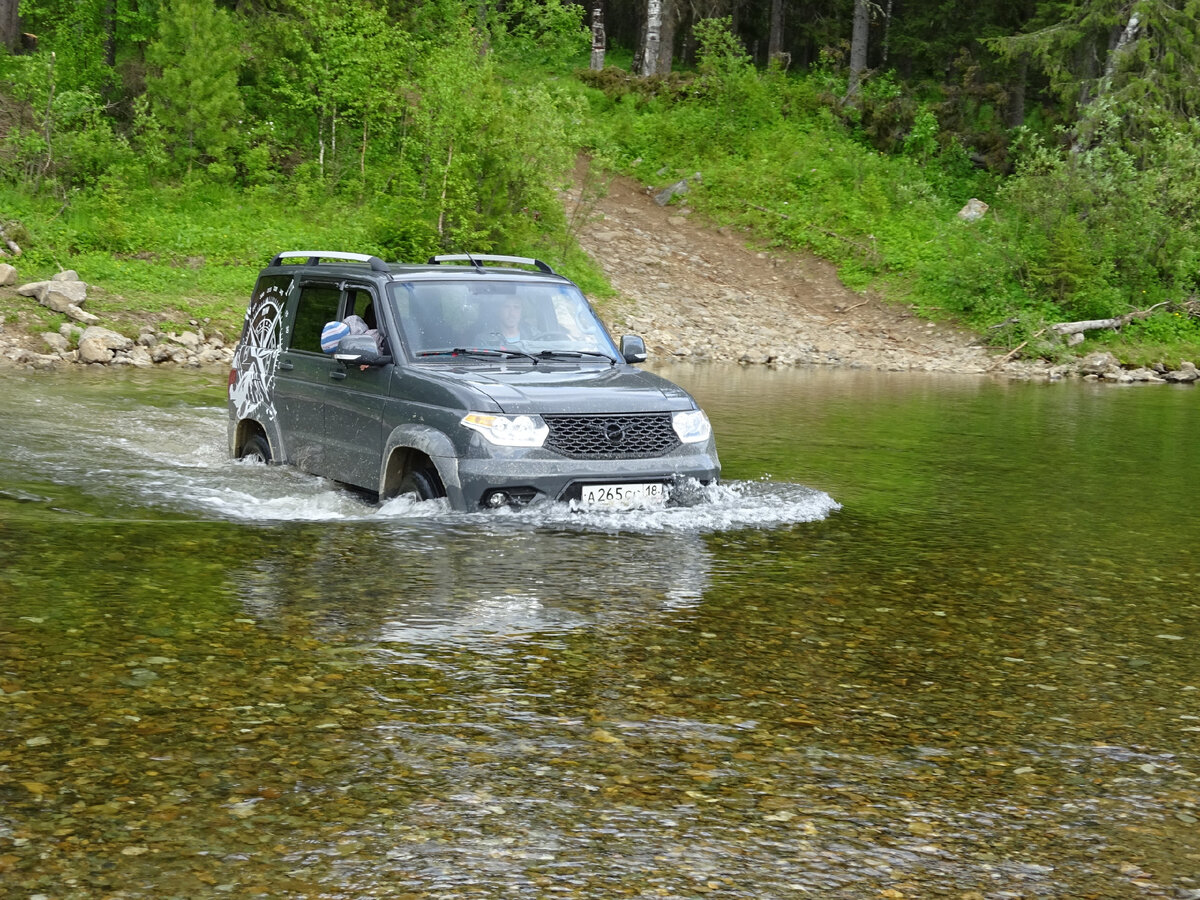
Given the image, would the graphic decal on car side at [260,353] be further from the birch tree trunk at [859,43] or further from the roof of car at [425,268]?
the birch tree trunk at [859,43]

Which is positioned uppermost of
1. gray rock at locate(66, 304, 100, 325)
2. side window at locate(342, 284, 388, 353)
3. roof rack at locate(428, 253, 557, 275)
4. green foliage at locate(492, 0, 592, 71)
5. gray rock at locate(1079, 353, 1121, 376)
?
green foliage at locate(492, 0, 592, 71)

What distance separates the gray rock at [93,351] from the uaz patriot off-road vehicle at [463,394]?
35.5ft

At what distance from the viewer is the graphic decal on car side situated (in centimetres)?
1161

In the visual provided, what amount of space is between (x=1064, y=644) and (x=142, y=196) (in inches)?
960

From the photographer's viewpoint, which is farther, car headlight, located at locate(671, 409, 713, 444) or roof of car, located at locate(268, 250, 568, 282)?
roof of car, located at locate(268, 250, 568, 282)

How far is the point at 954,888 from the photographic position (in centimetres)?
402

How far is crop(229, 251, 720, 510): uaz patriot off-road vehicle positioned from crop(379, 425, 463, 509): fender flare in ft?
0.03

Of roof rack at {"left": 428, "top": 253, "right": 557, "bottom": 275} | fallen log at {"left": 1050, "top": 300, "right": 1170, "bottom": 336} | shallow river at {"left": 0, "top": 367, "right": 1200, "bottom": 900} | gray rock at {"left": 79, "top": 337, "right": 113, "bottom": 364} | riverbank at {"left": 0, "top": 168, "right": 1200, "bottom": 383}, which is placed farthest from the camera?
fallen log at {"left": 1050, "top": 300, "right": 1170, "bottom": 336}

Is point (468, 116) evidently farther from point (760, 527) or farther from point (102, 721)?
point (102, 721)

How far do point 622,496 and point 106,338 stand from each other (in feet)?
48.6

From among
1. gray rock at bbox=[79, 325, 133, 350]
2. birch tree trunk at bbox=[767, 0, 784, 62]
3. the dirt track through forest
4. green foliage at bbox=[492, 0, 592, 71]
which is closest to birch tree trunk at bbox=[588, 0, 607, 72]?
green foliage at bbox=[492, 0, 592, 71]


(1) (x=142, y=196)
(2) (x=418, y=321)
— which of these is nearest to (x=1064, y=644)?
(2) (x=418, y=321)

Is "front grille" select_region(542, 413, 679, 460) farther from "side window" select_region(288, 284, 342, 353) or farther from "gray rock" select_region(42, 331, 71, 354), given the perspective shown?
"gray rock" select_region(42, 331, 71, 354)

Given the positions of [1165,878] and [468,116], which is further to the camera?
[468,116]
